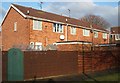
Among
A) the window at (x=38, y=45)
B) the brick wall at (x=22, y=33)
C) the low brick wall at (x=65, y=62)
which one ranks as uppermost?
the brick wall at (x=22, y=33)

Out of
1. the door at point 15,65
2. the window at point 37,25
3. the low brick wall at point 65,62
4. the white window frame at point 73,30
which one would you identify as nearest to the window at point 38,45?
the window at point 37,25

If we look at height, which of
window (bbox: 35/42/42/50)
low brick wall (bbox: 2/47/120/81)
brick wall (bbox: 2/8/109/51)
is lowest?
low brick wall (bbox: 2/47/120/81)

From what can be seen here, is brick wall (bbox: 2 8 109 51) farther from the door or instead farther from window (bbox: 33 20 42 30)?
the door

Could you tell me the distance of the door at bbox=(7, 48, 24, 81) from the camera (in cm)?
1627

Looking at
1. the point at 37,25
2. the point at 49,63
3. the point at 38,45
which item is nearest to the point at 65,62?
the point at 49,63

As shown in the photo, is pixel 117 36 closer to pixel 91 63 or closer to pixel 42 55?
pixel 91 63

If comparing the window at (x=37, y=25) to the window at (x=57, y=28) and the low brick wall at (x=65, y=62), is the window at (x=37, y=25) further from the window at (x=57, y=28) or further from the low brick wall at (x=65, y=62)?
the low brick wall at (x=65, y=62)

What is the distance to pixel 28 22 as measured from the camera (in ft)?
96.2

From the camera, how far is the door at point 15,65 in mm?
16266

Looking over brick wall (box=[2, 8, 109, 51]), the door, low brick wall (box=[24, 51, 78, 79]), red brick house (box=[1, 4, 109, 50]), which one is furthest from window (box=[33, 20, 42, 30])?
the door

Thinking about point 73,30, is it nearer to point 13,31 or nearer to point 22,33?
point 13,31

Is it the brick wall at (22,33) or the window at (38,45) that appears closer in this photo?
the window at (38,45)

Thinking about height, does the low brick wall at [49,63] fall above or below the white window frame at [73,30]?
below

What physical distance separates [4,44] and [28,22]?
217 inches
